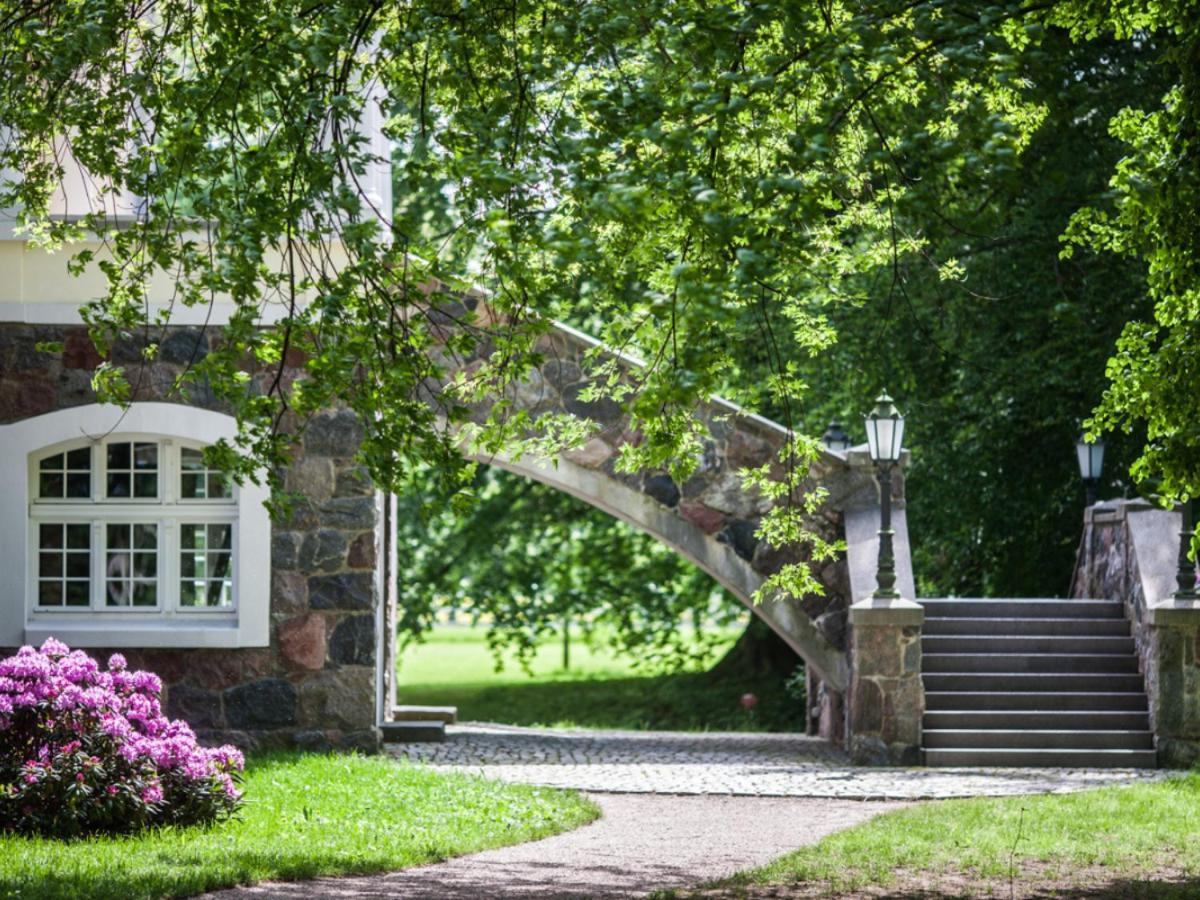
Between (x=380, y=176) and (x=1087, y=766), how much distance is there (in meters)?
6.79

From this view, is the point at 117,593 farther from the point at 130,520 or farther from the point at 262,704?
the point at 262,704

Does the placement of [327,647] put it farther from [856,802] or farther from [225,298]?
[856,802]

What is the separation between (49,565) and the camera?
1194 cm

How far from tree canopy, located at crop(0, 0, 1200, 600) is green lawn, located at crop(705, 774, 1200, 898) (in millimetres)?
1789

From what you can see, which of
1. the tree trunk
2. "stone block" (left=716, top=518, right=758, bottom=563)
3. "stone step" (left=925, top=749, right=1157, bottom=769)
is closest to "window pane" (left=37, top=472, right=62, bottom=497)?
"stone block" (left=716, top=518, right=758, bottom=563)

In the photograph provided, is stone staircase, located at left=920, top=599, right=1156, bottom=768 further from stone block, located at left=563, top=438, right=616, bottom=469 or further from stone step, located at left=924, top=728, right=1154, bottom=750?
stone block, located at left=563, top=438, right=616, bottom=469

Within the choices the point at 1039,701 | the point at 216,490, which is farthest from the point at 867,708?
the point at 216,490

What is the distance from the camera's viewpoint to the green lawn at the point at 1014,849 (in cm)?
720

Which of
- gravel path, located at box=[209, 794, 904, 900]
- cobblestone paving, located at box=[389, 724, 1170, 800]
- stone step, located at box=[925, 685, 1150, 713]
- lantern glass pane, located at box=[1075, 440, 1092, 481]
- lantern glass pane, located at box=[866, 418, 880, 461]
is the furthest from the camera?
lantern glass pane, located at box=[1075, 440, 1092, 481]

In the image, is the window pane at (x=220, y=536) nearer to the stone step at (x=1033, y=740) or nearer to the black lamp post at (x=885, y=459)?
the black lamp post at (x=885, y=459)

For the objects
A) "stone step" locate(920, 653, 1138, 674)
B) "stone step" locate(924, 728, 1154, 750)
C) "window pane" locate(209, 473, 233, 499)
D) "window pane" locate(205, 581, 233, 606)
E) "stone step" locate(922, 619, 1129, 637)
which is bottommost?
"stone step" locate(924, 728, 1154, 750)

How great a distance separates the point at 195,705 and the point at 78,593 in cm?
123

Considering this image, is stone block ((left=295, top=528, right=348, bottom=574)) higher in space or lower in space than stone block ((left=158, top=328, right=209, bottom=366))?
lower

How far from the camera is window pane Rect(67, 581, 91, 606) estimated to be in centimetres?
1195
